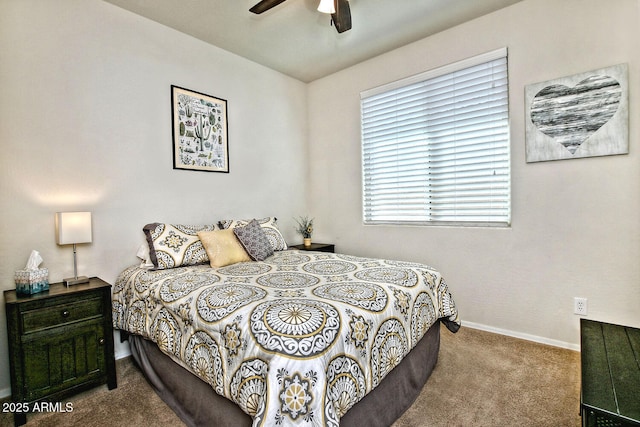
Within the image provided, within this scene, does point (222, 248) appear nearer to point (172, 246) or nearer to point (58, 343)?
point (172, 246)

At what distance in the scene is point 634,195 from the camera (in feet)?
7.22

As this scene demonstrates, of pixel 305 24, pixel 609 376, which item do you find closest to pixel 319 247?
pixel 305 24

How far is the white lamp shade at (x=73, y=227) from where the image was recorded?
2064mm

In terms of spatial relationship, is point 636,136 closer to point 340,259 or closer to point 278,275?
point 340,259

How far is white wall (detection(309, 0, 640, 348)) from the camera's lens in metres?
2.24

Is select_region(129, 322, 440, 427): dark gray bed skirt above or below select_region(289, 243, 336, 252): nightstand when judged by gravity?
below

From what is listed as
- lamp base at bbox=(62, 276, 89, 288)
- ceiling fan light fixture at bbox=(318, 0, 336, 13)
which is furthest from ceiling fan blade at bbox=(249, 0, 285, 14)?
lamp base at bbox=(62, 276, 89, 288)

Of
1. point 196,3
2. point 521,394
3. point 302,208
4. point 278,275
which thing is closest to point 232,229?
point 278,275

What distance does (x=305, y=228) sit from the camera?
13.0 feet

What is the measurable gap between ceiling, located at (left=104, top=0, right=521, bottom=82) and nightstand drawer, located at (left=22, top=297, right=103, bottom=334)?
7.27 feet

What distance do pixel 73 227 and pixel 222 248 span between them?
0.95 m

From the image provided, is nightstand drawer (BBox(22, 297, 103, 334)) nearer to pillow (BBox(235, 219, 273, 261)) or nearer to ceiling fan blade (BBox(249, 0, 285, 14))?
pillow (BBox(235, 219, 273, 261))

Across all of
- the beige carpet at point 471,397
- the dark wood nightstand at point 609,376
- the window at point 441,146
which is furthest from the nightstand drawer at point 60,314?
the window at point 441,146

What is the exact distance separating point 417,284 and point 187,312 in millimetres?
1283
